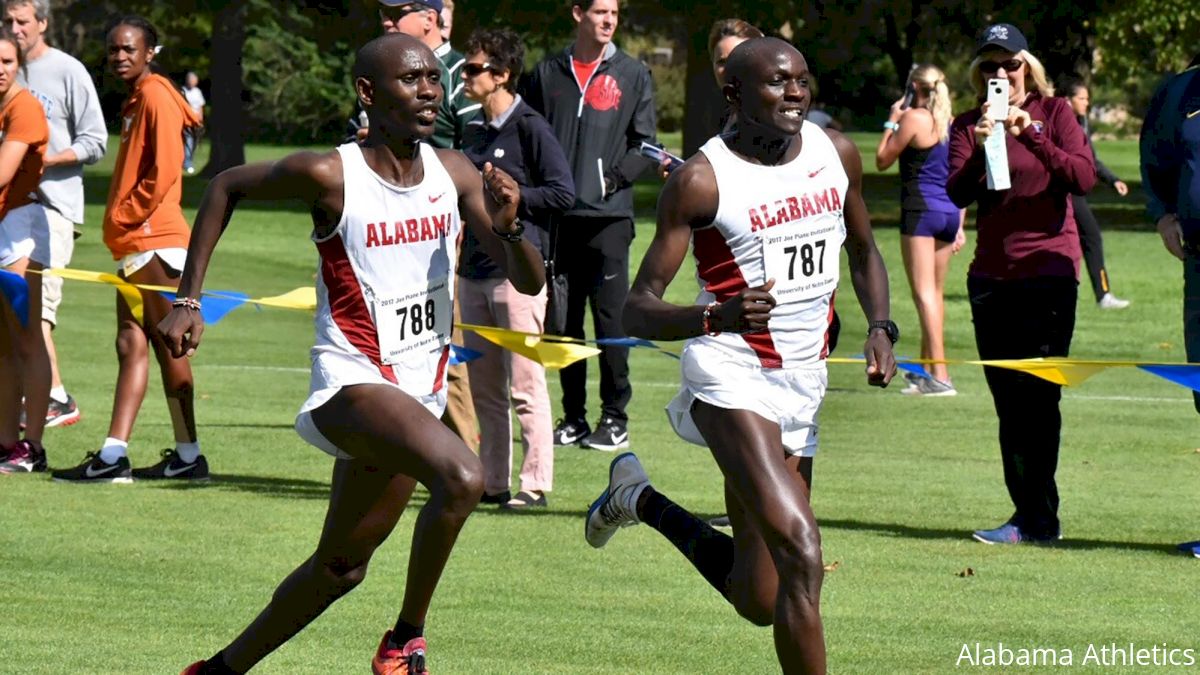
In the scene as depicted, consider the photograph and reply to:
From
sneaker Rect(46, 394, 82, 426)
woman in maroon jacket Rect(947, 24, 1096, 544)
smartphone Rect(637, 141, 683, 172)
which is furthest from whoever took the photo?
sneaker Rect(46, 394, 82, 426)

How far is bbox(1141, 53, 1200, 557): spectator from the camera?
895 cm

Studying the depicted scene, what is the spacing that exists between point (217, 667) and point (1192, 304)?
15.2 ft

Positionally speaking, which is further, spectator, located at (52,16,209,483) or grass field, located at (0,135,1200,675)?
spectator, located at (52,16,209,483)

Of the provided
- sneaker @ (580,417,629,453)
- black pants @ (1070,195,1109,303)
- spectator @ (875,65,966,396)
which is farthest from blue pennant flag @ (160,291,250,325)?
black pants @ (1070,195,1109,303)

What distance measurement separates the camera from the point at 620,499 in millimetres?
7887

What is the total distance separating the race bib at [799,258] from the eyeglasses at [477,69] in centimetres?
383

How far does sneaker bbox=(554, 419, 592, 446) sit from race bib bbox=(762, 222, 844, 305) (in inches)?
248

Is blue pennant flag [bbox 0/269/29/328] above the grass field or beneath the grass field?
above

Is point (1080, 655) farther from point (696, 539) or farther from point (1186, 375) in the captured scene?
point (1186, 375)

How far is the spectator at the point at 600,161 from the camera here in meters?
12.4

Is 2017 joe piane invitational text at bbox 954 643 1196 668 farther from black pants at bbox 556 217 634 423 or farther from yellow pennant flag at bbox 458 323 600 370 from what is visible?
black pants at bbox 556 217 634 423

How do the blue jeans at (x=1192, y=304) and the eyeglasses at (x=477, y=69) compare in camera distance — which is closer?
the blue jeans at (x=1192, y=304)

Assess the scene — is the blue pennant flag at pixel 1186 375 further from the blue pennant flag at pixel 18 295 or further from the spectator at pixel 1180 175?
the blue pennant flag at pixel 18 295

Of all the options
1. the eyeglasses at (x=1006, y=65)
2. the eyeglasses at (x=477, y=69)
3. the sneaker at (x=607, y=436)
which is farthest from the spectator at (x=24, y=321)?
the eyeglasses at (x=1006, y=65)
